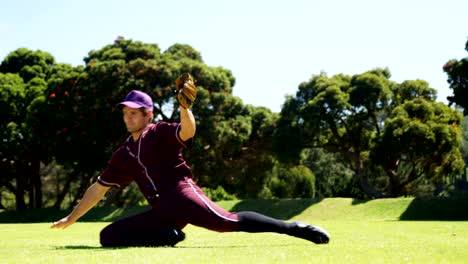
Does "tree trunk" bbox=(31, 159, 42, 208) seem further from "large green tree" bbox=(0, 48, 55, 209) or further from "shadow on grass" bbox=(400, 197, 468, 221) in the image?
"shadow on grass" bbox=(400, 197, 468, 221)

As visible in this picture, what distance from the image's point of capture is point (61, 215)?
35.4m

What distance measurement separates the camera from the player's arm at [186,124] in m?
6.35

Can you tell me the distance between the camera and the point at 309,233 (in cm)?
686

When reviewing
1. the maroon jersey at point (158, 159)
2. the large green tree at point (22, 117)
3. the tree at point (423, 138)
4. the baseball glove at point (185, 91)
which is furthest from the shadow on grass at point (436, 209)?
the baseball glove at point (185, 91)

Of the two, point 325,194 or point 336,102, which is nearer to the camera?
point 336,102

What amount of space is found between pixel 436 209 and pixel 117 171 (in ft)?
75.9

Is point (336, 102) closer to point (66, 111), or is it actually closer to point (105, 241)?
point (66, 111)

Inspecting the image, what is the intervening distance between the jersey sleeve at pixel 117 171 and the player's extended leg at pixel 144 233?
57 cm

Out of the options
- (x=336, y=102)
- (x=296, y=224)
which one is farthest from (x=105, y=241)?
(x=336, y=102)

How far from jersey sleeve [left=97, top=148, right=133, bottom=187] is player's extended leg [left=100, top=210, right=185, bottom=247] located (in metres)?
0.57

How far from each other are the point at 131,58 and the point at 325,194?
1991cm

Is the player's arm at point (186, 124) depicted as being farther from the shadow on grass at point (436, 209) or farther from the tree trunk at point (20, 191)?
the tree trunk at point (20, 191)

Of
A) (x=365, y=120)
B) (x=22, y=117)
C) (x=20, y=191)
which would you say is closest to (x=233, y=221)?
(x=365, y=120)

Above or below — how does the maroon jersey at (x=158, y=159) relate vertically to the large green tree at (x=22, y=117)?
below
